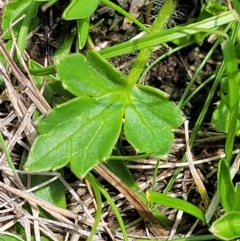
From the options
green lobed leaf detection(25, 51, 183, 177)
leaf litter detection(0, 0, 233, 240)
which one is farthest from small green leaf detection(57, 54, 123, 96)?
leaf litter detection(0, 0, 233, 240)

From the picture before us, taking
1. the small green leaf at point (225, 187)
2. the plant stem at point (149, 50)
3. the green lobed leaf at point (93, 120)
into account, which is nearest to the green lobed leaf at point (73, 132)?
the green lobed leaf at point (93, 120)

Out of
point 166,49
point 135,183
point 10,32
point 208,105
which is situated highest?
point 10,32

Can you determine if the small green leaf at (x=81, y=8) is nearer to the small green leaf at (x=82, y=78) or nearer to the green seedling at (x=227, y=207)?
the small green leaf at (x=82, y=78)

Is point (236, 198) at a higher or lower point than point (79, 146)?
lower

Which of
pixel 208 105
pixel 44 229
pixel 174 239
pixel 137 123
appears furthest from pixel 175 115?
pixel 44 229

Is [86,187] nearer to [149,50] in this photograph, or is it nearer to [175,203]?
[175,203]

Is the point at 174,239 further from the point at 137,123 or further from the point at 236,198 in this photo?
the point at 137,123

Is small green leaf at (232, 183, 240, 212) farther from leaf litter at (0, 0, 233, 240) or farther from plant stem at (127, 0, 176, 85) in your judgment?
plant stem at (127, 0, 176, 85)

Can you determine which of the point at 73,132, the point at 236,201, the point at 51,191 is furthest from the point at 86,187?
the point at 236,201
